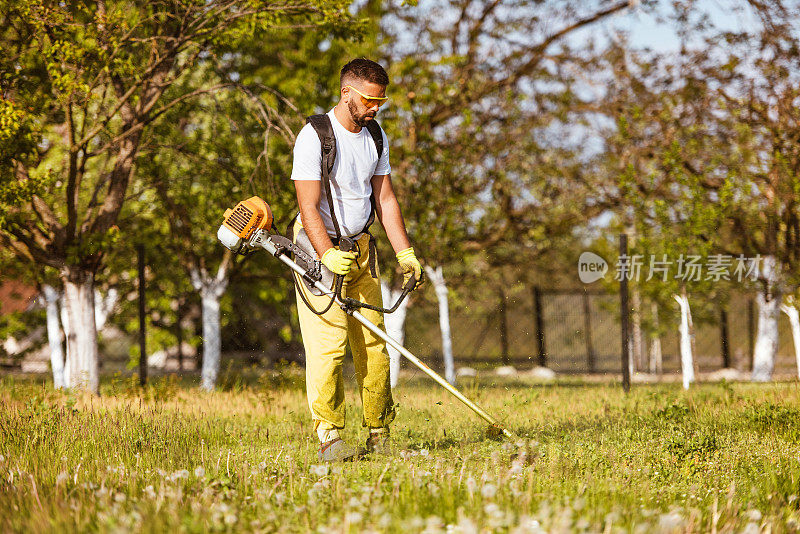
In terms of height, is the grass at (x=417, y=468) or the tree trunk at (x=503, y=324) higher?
the tree trunk at (x=503, y=324)

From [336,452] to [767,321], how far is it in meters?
12.2

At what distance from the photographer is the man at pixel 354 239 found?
14.5 ft

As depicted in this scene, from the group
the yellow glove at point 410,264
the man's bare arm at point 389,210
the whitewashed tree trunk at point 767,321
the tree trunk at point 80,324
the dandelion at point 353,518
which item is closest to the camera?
the dandelion at point 353,518

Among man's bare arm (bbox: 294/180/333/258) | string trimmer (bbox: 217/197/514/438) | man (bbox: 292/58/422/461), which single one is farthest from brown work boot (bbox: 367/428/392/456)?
man's bare arm (bbox: 294/180/333/258)

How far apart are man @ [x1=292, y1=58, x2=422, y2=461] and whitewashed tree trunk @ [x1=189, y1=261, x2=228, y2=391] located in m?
7.29

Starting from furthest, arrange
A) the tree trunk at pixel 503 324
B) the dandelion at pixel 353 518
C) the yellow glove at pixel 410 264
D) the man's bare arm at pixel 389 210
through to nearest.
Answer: the tree trunk at pixel 503 324, the man's bare arm at pixel 389 210, the yellow glove at pixel 410 264, the dandelion at pixel 353 518

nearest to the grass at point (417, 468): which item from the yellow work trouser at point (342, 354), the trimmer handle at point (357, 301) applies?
the yellow work trouser at point (342, 354)

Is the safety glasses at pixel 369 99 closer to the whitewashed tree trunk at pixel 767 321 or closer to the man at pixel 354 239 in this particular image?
the man at pixel 354 239

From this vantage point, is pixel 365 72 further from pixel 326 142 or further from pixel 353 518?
pixel 353 518

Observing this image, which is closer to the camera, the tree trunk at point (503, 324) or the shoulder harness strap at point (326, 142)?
the shoulder harness strap at point (326, 142)

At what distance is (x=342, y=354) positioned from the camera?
4.55m

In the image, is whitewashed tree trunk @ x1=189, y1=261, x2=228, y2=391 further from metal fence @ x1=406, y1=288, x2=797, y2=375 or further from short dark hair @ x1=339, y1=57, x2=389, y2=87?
short dark hair @ x1=339, y1=57, x2=389, y2=87

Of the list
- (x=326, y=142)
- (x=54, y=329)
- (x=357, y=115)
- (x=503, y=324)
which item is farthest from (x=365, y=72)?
(x=54, y=329)

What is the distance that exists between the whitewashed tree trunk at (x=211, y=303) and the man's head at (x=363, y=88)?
24.8 feet
